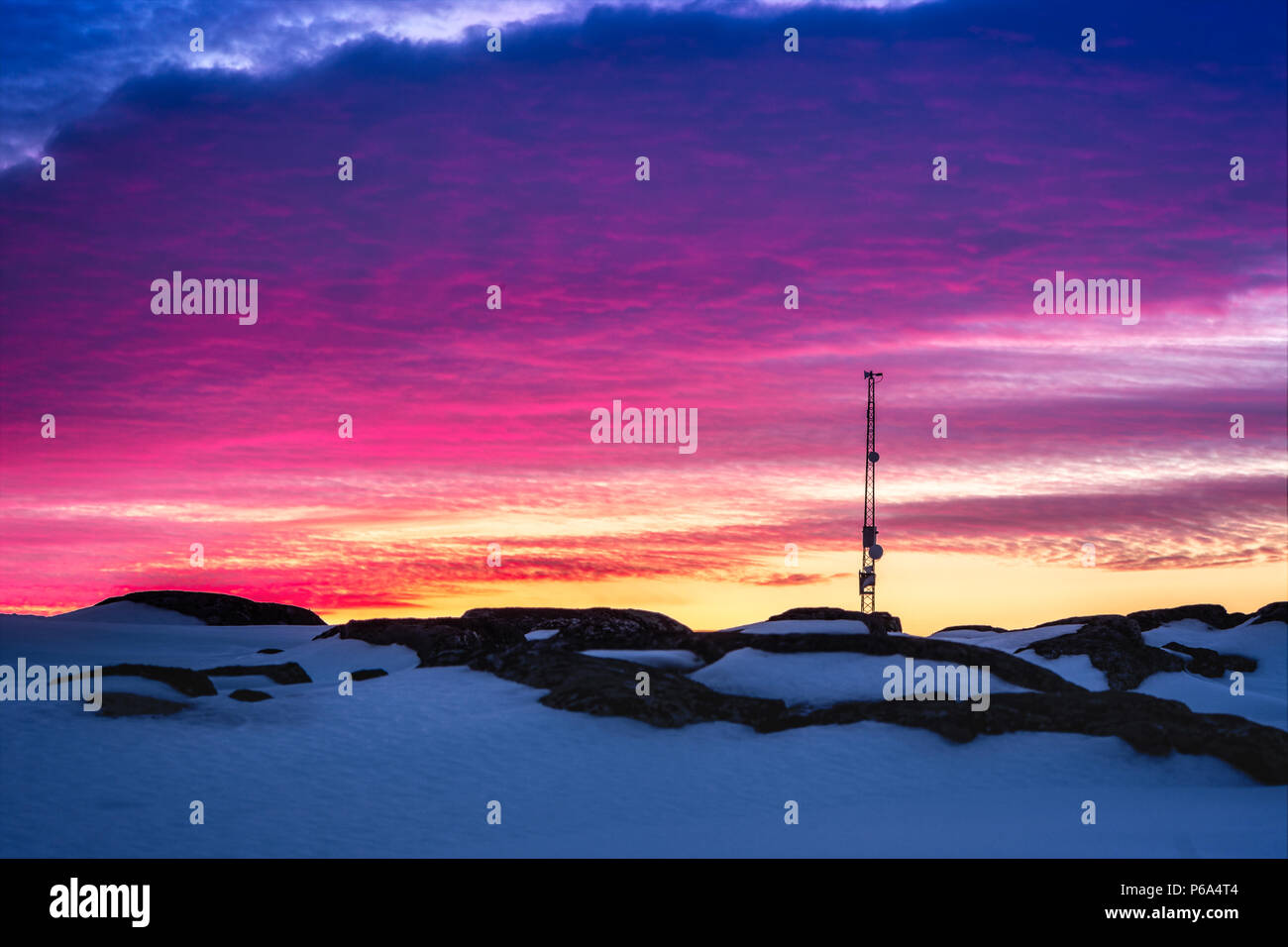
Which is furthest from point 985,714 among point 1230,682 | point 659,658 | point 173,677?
point 1230,682

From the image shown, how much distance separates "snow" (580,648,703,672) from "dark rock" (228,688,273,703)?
9084 millimetres

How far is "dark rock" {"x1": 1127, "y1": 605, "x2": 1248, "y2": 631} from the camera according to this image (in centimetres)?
6166

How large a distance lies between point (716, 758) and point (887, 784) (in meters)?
3.90

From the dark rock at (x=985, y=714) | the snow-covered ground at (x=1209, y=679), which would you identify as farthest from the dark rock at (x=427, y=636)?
the snow-covered ground at (x=1209, y=679)

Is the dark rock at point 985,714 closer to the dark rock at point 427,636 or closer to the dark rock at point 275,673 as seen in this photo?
the dark rock at point 275,673

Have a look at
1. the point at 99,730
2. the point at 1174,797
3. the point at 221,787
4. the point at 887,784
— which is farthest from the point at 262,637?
the point at 1174,797

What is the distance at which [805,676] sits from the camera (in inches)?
1267

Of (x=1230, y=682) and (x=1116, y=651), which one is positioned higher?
(x=1116, y=651)

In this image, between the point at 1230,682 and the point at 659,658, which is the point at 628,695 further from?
the point at 1230,682

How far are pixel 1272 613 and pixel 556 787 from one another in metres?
→ 45.2

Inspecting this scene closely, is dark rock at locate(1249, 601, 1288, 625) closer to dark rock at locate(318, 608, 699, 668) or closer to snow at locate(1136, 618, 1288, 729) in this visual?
snow at locate(1136, 618, 1288, 729)

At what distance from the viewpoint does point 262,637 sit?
5469cm
